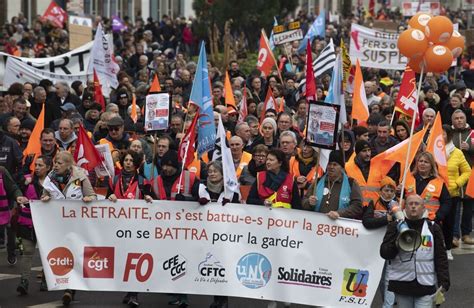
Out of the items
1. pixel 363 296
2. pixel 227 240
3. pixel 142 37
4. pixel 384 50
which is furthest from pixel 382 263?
pixel 142 37

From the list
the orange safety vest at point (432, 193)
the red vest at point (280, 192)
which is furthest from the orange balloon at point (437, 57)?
the red vest at point (280, 192)

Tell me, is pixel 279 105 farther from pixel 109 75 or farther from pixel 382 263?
pixel 382 263

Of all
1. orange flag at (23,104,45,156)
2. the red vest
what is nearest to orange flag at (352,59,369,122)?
orange flag at (23,104,45,156)

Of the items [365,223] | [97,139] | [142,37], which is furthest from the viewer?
[142,37]

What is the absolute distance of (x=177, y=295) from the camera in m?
11.7

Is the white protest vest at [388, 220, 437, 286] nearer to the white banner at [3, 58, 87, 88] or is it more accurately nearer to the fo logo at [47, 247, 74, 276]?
the fo logo at [47, 247, 74, 276]

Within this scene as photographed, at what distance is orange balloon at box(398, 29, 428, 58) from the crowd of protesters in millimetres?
985

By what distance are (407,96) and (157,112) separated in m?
4.92

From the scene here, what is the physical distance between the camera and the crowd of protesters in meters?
11.2

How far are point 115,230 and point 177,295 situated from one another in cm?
98

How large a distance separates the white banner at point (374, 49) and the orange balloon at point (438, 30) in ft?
37.7

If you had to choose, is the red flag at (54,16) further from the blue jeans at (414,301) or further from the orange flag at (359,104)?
the blue jeans at (414,301)

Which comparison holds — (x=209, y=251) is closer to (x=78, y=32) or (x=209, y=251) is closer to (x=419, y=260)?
(x=419, y=260)

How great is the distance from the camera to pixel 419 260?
928cm
